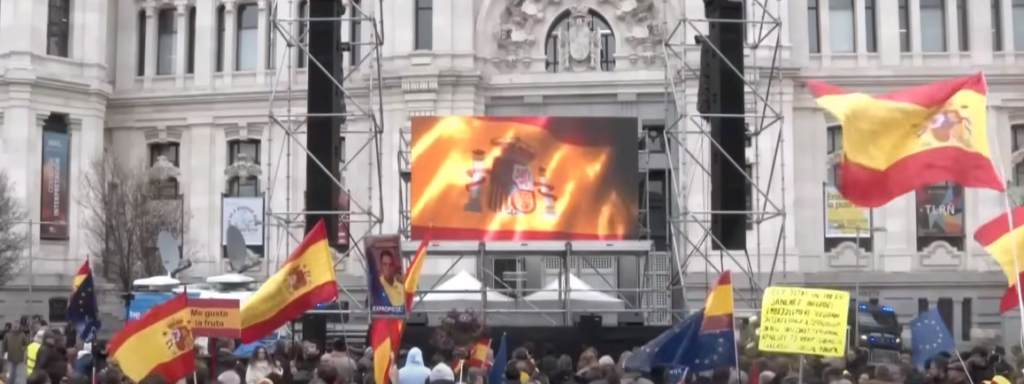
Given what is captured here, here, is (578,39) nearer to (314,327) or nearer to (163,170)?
(163,170)

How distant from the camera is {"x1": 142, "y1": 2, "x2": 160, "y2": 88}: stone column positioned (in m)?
44.0

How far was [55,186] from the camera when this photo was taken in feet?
137

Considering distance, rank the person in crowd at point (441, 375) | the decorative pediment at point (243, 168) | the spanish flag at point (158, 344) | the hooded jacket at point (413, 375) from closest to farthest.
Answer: the spanish flag at point (158, 344) < the person in crowd at point (441, 375) < the hooded jacket at point (413, 375) < the decorative pediment at point (243, 168)

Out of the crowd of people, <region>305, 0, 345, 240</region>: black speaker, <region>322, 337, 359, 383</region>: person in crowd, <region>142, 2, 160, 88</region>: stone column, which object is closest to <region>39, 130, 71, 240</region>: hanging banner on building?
<region>142, 2, 160, 88</region>: stone column

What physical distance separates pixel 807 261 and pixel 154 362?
2876cm

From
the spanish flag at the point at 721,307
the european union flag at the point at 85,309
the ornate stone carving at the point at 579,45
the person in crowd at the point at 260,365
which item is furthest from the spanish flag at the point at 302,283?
the ornate stone carving at the point at 579,45

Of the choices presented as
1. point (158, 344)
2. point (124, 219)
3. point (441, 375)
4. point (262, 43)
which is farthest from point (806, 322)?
point (262, 43)

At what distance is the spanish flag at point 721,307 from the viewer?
43.7 ft

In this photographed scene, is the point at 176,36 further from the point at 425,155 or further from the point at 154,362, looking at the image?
the point at 154,362

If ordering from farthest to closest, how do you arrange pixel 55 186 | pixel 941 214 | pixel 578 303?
pixel 55 186 < pixel 941 214 < pixel 578 303

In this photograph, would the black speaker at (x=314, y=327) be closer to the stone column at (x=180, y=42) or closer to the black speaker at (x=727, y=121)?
the black speaker at (x=727, y=121)

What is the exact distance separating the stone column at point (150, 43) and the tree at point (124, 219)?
3041 millimetres

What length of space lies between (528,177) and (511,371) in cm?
1353

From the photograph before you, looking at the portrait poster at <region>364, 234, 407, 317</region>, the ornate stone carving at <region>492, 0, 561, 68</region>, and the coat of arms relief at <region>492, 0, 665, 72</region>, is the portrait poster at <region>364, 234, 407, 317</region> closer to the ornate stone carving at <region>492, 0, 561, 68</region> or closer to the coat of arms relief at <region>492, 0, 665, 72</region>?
the coat of arms relief at <region>492, 0, 665, 72</region>
